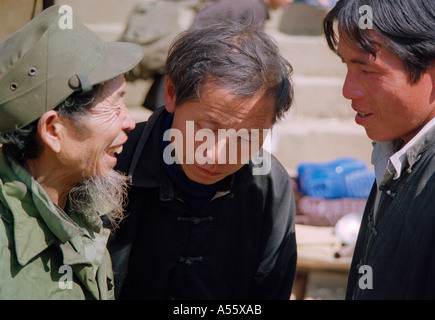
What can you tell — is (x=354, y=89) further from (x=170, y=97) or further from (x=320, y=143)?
(x=320, y=143)

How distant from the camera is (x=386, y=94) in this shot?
Result: 7.26ft

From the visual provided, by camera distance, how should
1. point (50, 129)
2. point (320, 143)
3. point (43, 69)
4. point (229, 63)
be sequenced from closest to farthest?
point (43, 69) < point (50, 129) < point (229, 63) < point (320, 143)

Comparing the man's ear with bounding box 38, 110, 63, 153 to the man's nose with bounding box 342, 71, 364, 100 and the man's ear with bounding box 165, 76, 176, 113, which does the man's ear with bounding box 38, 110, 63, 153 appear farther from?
the man's nose with bounding box 342, 71, 364, 100

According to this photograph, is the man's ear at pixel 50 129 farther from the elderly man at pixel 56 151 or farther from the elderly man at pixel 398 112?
the elderly man at pixel 398 112

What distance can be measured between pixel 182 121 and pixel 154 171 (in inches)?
11.0

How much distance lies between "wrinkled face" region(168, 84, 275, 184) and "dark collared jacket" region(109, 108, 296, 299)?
0.19 metres

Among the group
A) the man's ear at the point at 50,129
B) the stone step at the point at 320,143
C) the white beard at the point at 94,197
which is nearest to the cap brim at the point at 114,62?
the man's ear at the point at 50,129

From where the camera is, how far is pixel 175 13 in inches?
213

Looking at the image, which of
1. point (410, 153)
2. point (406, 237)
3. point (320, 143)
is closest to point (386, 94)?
point (410, 153)

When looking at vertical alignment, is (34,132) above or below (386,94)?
below

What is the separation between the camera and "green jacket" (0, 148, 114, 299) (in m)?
2.03

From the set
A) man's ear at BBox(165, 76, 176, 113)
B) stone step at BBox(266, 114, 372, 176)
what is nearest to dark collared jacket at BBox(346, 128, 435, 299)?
man's ear at BBox(165, 76, 176, 113)

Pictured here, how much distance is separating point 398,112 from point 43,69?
53.0 inches
